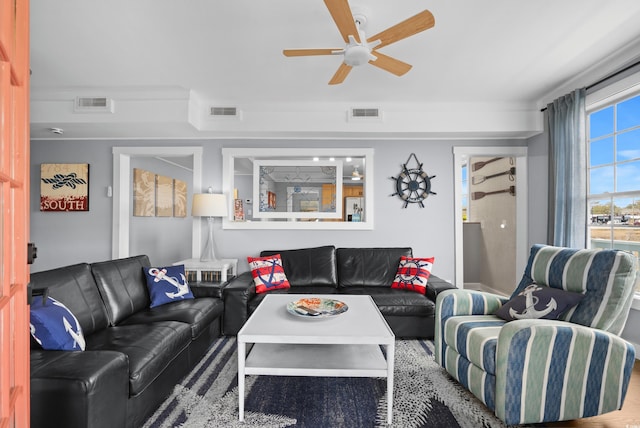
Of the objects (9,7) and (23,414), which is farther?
(23,414)

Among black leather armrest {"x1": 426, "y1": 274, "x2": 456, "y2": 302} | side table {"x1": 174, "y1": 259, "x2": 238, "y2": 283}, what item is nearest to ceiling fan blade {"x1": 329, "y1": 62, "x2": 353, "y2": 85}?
black leather armrest {"x1": 426, "y1": 274, "x2": 456, "y2": 302}

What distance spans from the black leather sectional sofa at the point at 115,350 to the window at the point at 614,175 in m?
3.71

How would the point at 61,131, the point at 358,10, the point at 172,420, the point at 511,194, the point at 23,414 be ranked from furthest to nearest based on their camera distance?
the point at 511,194
the point at 61,131
the point at 358,10
the point at 172,420
the point at 23,414

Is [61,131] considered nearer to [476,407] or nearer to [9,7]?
[9,7]

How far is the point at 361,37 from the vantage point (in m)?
2.21

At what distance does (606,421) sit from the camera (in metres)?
1.97

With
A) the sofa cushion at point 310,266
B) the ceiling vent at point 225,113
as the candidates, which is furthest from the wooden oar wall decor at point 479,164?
the ceiling vent at point 225,113

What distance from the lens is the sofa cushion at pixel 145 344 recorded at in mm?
1791

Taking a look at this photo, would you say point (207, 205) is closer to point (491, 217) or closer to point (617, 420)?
point (617, 420)

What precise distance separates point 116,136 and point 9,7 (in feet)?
13.2

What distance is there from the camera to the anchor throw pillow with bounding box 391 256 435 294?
3.53 meters

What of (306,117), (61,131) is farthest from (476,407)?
(61,131)

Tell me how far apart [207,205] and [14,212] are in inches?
123

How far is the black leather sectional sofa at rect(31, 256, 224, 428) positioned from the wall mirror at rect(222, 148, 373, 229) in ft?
4.95
